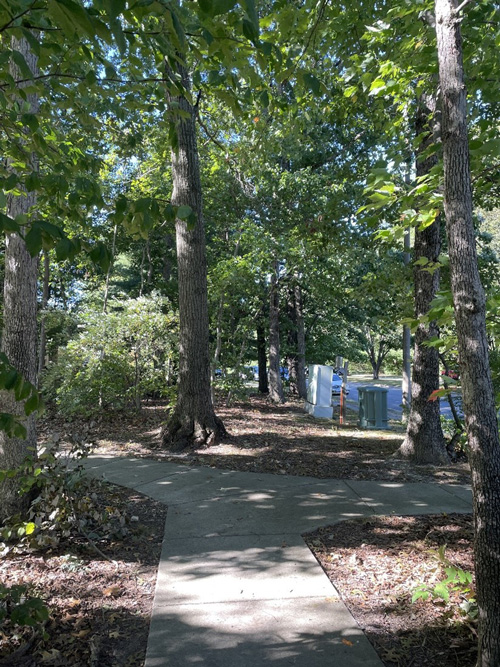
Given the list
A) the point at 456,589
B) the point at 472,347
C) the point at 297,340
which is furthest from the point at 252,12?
the point at 297,340

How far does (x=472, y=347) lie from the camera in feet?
8.39

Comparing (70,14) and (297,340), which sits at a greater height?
(297,340)

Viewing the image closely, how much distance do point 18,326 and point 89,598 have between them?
2453mm

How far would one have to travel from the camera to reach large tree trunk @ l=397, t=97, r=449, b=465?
7.13 meters

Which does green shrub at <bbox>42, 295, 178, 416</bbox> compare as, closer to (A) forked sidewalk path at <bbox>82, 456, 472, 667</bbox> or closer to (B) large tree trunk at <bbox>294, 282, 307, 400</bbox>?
(A) forked sidewalk path at <bbox>82, 456, 472, 667</bbox>

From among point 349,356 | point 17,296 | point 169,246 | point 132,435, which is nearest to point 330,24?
point 17,296

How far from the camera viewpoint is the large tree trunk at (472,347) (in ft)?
8.11

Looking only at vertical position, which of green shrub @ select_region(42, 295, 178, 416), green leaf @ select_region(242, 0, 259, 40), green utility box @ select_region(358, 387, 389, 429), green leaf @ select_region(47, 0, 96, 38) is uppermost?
green leaf @ select_region(242, 0, 259, 40)

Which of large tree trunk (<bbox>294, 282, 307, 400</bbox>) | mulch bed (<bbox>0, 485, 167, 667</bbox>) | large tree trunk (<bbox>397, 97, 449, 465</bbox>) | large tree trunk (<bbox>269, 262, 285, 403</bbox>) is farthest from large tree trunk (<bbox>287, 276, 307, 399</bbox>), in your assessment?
mulch bed (<bbox>0, 485, 167, 667</bbox>)

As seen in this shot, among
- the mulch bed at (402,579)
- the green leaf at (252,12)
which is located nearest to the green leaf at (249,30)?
the green leaf at (252,12)

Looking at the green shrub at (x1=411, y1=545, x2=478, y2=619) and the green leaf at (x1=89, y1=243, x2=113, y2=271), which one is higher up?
the green leaf at (x1=89, y1=243, x2=113, y2=271)

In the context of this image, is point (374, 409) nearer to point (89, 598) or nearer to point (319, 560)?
point (319, 560)

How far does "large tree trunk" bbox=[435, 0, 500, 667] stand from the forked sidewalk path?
726 millimetres

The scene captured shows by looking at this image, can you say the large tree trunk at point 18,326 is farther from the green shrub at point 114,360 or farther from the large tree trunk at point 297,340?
the large tree trunk at point 297,340
